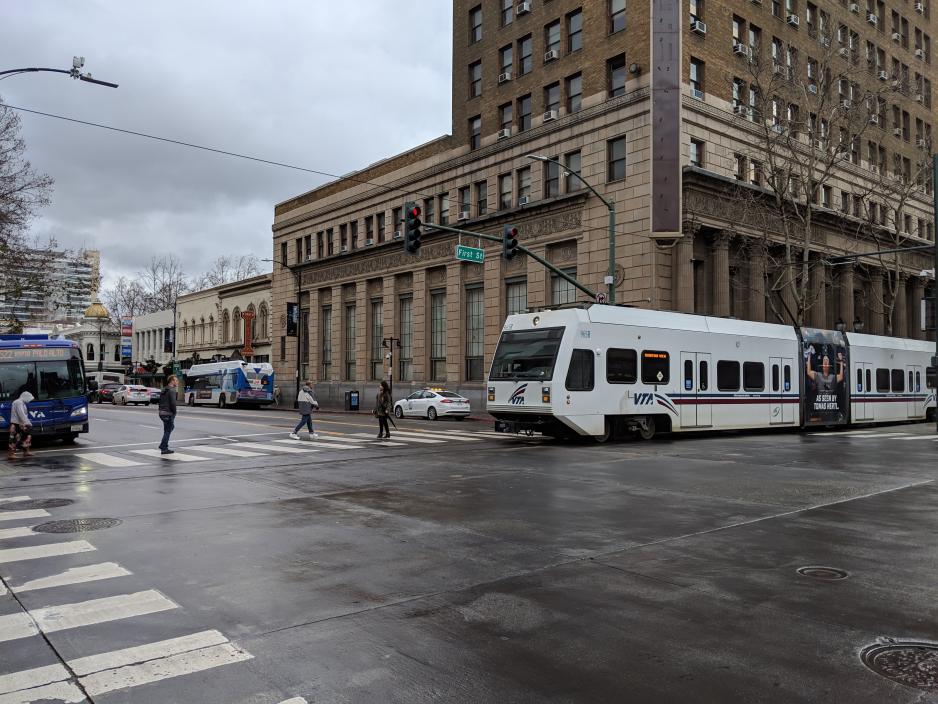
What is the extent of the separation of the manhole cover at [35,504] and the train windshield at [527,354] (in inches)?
466

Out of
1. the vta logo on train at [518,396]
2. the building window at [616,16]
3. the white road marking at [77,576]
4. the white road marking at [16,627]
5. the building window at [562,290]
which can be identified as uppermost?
the building window at [616,16]

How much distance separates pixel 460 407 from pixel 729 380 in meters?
14.2

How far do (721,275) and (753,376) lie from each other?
451 inches

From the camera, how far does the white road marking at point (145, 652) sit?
4.47 meters

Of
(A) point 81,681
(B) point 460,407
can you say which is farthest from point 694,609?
(B) point 460,407

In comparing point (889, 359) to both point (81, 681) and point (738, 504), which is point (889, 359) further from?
point (81, 681)

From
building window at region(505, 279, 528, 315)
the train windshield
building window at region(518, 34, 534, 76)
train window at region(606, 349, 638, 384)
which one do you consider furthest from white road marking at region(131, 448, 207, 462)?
building window at region(518, 34, 534, 76)

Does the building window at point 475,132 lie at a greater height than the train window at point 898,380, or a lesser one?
greater

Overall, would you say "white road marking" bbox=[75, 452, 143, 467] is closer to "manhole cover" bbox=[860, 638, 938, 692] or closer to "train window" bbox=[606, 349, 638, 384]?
"train window" bbox=[606, 349, 638, 384]

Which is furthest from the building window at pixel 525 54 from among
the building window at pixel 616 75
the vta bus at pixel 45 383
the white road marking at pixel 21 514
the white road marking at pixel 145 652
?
the white road marking at pixel 145 652

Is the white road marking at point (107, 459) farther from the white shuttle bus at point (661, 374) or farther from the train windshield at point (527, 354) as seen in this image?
the train windshield at point (527, 354)

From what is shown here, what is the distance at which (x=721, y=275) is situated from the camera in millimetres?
35000

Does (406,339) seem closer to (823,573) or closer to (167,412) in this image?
(167,412)

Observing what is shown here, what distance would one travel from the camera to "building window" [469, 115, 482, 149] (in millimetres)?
43125
